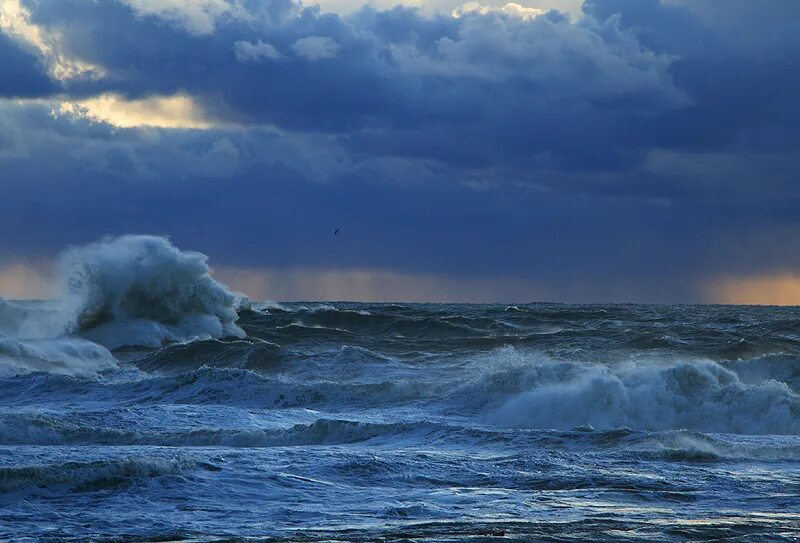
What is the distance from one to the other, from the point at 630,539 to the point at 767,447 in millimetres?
5688

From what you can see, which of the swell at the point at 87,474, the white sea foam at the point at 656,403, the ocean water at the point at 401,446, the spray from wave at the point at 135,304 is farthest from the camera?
the spray from wave at the point at 135,304

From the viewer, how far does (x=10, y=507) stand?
838cm

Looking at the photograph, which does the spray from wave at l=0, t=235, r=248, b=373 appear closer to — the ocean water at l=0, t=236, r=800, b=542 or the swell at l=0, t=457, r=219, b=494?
the ocean water at l=0, t=236, r=800, b=542

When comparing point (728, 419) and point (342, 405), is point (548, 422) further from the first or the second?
point (342, 405)

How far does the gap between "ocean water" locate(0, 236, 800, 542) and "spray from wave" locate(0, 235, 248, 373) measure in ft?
22.8

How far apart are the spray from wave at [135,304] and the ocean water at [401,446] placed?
6958 mm

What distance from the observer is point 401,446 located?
12391 millimetres

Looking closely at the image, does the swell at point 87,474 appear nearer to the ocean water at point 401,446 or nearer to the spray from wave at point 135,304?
the ocean water at point 401,446

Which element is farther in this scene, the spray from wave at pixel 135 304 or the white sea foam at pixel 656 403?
the spray from wave at pixel 135 304

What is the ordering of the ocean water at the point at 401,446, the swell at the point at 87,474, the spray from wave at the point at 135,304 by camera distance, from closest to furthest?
the ocean water at the point at 401,446 < the swell at the point at 87,474 < the spray from wave at the point at 135,304

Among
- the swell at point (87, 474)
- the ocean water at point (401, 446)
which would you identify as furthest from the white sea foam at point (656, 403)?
the swell at point (87, 474)

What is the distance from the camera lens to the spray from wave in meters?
34.3

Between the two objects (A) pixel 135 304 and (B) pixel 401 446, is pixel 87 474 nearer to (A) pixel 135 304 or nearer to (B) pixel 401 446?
(B) pixel 401 446

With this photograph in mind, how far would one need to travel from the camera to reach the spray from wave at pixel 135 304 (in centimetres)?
3431
